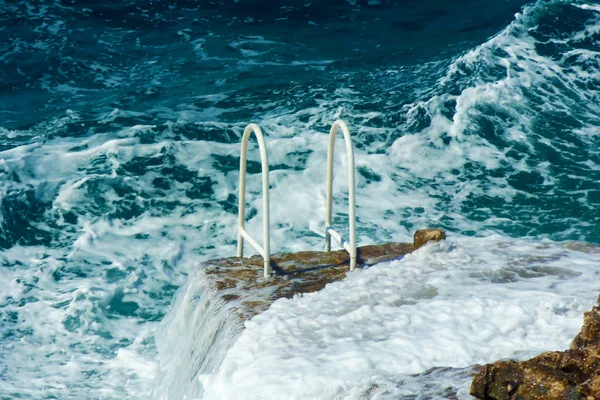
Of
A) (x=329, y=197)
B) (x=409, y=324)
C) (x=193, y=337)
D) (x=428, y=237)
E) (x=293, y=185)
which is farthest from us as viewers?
(x=293, y=185)

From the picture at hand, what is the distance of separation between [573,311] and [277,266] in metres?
2.25

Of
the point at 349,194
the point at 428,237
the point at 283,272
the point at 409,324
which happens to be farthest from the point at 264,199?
the point at 428,237

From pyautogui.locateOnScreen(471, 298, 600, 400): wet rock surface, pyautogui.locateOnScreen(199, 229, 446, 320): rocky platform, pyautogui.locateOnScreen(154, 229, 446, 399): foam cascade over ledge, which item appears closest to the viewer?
pyautogui.locateOnScreen(471, 298, 600, 400): wet rock surface

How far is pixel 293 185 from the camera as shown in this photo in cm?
1111

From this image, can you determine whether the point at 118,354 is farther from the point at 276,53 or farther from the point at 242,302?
the point at 276,53

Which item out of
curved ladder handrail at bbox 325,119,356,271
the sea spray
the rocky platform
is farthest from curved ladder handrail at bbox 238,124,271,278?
curved ladder handrail at bbox 325,119,356,271

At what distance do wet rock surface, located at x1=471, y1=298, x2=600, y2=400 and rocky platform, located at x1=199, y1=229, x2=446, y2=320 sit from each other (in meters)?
2.12

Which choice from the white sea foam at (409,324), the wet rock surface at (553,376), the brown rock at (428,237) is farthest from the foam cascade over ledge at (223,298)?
the wet rock surface at (553,376)

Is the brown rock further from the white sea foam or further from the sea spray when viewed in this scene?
the sea spray

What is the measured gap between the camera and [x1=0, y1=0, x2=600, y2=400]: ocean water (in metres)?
5.23

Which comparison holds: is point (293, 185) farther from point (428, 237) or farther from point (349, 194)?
point (349, 194)

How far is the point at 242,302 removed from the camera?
572cm

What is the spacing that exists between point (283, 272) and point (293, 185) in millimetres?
4900

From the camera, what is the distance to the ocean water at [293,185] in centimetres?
523
